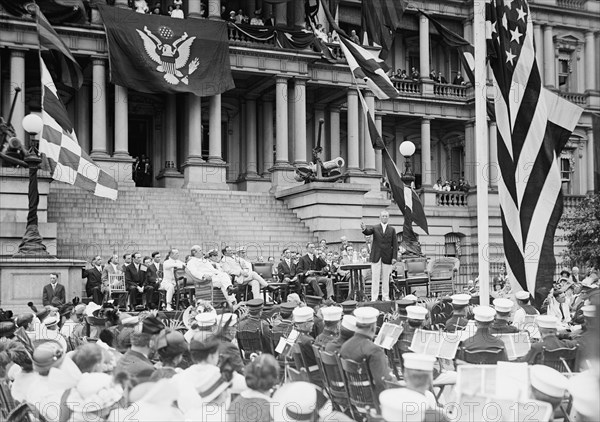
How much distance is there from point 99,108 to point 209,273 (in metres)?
15.7

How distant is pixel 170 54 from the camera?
100 ft

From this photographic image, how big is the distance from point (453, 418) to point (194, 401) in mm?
2480

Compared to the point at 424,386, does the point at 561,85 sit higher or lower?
higher

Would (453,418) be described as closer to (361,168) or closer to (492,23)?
(492,23)

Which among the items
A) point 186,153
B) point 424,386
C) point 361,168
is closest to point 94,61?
point 186,153

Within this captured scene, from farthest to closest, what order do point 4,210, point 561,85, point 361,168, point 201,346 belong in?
point 561,85 < point 361,168 < point 4,210 < point 201,346

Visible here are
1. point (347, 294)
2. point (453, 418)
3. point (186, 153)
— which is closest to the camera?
point (453, 418)

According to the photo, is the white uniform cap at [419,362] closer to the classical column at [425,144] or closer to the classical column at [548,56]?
the classical column at [425,144]

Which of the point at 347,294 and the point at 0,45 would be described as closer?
the point at 347,294

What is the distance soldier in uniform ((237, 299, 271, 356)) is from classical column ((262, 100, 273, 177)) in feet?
82.7

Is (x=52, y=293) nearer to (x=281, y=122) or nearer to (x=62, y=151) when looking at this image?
(x=62, y=151)

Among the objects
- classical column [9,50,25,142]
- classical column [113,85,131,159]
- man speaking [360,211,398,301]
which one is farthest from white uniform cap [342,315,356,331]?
classical column [9,50,25,142]

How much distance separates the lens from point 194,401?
6.07 m

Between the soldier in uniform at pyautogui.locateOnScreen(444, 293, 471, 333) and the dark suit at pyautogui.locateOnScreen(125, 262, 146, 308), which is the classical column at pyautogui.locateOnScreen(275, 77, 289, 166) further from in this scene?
the soldier in uniform at pyautogui.locateOnScreen(444, 293, 471, 333)
